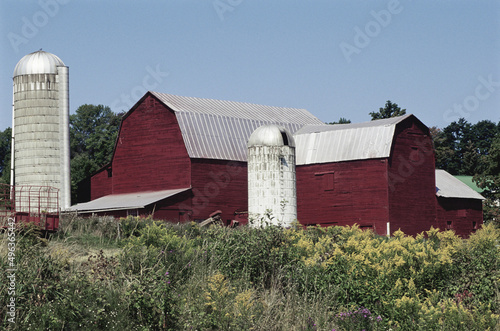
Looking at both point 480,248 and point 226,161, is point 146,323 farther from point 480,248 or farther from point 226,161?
point 226,161

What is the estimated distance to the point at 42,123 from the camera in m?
37.6

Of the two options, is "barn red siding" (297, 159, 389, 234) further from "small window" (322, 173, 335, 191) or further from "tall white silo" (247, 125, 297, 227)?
"tall white silo" (247, 125, 297, 227)

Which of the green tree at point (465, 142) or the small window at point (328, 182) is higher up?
the green tree at point (465, 142)

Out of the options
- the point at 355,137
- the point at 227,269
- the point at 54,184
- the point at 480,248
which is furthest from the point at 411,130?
the point at 227,269

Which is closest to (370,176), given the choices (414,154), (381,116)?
(414,154)

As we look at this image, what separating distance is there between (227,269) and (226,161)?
2143 centimetres

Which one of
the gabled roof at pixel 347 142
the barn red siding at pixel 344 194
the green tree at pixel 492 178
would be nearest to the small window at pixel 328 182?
the barn red siding at pixel 344 194

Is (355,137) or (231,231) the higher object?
(355,137)

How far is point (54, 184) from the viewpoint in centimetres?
3712

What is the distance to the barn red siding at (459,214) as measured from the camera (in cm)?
3884

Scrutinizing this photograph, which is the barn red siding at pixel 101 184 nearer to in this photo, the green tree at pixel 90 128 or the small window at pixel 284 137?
the small window at pixel 284 137

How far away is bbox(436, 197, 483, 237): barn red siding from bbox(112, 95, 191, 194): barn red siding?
14.4 metres

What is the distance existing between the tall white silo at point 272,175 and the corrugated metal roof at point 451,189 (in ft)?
35.5

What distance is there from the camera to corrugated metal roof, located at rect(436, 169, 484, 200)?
3984 cm
